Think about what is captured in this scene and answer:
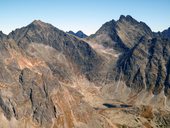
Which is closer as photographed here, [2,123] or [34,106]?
[2,123]

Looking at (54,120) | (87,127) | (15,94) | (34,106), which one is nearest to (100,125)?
(87,127)

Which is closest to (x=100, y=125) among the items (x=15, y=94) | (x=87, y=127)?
(x=87, y=127)

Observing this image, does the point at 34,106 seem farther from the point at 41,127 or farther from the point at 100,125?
the point at 100,125

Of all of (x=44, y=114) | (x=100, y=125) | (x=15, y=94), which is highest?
(x=15, y=94)

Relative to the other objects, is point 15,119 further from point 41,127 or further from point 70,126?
point 70,126

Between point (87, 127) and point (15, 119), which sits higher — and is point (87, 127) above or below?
below

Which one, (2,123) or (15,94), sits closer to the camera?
(2,123)

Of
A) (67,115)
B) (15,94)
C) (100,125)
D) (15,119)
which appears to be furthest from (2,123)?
(100,125)

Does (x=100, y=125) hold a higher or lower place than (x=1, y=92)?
lower
